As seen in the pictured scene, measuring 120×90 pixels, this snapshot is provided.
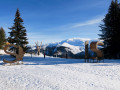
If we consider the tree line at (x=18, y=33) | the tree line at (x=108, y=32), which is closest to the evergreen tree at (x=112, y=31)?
the tree line at (x=108, y=32)

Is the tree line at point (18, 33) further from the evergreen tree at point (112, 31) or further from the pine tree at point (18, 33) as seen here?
the evergreen tree at point (112, 31)

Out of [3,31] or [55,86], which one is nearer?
[55,86]

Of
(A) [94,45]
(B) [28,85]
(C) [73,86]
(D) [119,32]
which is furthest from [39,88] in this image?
(D) [119,32]

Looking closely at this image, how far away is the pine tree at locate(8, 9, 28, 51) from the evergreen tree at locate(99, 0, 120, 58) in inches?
704

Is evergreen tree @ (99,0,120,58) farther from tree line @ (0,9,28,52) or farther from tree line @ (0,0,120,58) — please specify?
tree line @ (0,9,28,52)

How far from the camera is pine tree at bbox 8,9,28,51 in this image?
21609 millimetres

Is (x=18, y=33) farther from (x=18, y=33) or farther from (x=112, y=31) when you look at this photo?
(x=112, y=31)

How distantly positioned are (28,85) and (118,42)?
62.4 ft

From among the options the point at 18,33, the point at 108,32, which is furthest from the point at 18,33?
the point at 108,32

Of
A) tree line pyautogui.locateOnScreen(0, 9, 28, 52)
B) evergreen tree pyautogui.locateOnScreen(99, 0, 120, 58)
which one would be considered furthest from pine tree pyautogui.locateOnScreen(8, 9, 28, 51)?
evergreen tree pyautogui.locateOnScreen(99, 0, 120, 58)

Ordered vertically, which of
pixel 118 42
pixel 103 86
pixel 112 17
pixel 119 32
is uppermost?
pixel 112 17

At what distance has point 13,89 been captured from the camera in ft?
15.8

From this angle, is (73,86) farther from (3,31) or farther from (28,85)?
(3,31)

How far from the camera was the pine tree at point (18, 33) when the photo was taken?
70.9 ft
